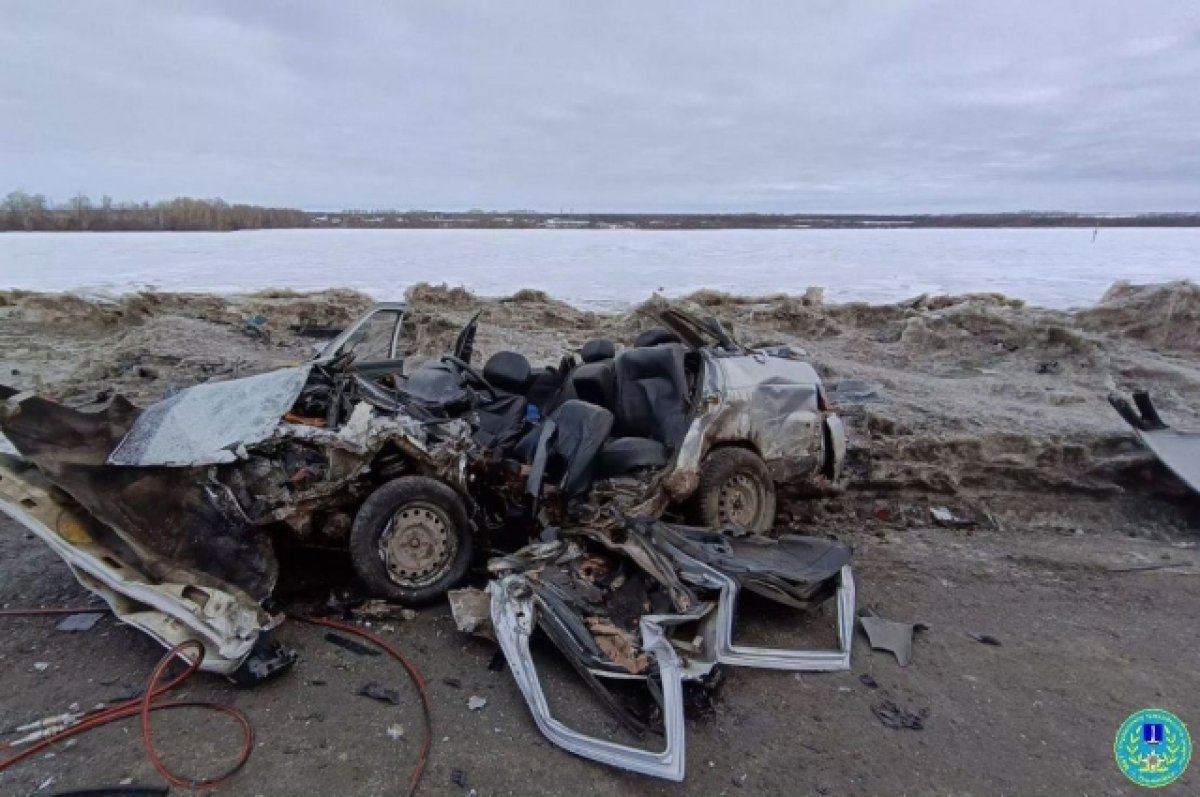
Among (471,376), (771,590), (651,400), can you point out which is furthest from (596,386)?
(771,590)

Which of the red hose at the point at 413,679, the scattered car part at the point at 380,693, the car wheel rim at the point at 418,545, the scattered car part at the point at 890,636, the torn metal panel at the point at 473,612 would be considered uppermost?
the car wheel rim at the point at 418,545

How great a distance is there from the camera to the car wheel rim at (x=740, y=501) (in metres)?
5.02

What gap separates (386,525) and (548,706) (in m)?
1.45

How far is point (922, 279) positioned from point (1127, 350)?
1367 centimetres

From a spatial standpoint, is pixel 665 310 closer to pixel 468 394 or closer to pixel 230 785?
pixel 468 394

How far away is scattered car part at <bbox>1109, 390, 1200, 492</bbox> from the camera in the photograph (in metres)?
6.08

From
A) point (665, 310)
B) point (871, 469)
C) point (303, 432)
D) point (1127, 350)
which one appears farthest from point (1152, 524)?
point (1127, 350)

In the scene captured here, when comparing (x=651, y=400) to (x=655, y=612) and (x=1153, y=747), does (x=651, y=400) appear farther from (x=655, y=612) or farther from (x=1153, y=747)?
(x=1153, y=747)

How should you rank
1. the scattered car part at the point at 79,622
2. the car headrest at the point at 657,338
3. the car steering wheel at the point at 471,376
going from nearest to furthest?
the scattered car part at the point at 79,622 < the car steering wheel at the point at 471,376 < the car headrest at the point at 657,338

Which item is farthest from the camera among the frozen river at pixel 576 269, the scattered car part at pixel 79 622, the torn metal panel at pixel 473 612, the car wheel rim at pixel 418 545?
the frozen river at pixel 576 269

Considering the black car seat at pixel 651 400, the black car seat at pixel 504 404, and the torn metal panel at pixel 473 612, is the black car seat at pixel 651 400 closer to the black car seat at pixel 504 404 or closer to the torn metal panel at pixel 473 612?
the black car seat at pixel 504 404

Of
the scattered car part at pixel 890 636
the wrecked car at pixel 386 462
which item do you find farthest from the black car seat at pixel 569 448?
the scattered car part at pixel 890 636

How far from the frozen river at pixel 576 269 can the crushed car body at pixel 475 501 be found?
1385cm

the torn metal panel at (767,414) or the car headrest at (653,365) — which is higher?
the car headrest at (653,365)
